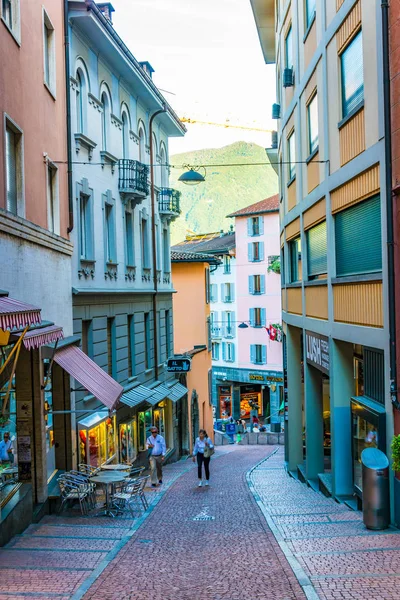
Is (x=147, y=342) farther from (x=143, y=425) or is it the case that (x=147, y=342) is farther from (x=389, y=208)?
(x=389, y=208)

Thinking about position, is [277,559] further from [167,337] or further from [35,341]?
[167,337]

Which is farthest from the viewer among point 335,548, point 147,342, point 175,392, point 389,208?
point 175,392

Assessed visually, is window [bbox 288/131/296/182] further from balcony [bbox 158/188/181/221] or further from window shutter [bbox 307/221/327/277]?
balcony [bbox 158/188/181/221]

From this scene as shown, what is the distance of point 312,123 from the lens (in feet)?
61.7

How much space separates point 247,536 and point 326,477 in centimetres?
639

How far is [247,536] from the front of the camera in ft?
39.7

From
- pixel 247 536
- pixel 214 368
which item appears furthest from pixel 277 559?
pixel 214 368

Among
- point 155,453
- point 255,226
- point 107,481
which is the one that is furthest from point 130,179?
point 255,226

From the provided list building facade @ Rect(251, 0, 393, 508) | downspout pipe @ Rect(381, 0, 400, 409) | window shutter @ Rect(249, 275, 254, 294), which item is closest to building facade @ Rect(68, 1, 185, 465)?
building facade @ Rect(251, 0, 393, 508)

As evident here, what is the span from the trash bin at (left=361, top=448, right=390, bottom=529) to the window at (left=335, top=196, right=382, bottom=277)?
339 cm

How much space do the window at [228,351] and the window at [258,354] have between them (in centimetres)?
241

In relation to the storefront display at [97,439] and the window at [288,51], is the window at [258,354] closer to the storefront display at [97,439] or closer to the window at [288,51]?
the window at [288,51]

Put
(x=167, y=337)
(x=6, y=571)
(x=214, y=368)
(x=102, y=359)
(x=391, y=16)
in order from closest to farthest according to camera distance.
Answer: (x=6, y=571) < (x=391, y=16) < (x=102, y=359) < (x=167, y=337) < (x=214, y=368)

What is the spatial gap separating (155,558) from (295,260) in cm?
1457
